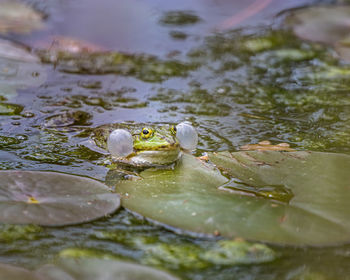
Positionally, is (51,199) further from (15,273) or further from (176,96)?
(176,96)

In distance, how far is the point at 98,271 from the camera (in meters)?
1.16

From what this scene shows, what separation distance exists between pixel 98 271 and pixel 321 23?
145 inches

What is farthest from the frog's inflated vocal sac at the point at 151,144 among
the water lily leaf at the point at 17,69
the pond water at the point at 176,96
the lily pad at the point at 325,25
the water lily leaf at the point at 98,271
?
the lily pad at the point at 325,25

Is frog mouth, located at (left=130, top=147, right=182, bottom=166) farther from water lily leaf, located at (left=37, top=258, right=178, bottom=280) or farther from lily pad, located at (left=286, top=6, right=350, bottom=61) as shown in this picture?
lily pad, located at (left=286, top=6, right=350, bottom=61)

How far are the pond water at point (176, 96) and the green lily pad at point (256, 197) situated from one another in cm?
5

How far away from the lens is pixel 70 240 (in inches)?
54.7

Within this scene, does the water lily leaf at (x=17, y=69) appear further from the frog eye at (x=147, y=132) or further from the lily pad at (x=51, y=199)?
the lily pad at (x=51, y=199)

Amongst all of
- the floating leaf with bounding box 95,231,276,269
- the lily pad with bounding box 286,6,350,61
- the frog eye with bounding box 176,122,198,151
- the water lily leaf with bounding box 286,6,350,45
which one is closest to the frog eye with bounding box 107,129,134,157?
the frog eye with bounding box 176,122,198,151

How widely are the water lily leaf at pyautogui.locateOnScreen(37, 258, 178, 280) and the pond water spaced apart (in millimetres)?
95

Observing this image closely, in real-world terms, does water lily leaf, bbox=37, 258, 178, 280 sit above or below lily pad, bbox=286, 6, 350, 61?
below

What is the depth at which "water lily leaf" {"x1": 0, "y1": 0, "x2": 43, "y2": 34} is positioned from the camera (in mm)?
3953

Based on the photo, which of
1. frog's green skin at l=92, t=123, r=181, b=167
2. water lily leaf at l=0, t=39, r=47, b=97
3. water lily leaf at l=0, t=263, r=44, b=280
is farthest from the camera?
water lily leaf at l=0, t=39, r=47, b=97

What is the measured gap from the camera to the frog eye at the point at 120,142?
6.40ft

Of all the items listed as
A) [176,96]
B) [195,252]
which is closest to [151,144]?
[195,252]
